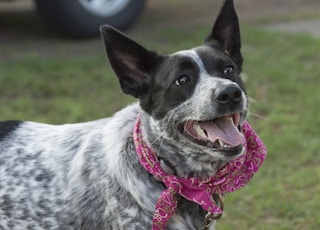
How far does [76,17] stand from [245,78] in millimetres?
2206

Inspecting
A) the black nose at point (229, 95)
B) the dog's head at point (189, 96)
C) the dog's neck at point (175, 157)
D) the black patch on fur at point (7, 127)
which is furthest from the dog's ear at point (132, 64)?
the black patch on fur at point (7, 127)

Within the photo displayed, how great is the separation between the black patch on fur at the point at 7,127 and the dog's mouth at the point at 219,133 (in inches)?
37.9

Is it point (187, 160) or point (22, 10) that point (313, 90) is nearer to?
point (187, 160)

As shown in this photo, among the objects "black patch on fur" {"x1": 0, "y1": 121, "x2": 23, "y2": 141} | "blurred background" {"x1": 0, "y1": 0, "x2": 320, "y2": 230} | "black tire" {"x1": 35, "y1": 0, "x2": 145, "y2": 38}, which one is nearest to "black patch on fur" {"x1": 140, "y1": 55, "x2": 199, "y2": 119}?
"blurred background" {"x1": 0, "y1": 0, "x2": 320, "y2": 230}

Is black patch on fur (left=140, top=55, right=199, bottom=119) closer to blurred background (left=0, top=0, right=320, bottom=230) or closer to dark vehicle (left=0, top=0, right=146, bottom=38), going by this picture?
blurred background (left=0, top=0, right=320, bottom=230)

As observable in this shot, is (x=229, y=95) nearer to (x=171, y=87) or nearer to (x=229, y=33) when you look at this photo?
(x=171, y=87)

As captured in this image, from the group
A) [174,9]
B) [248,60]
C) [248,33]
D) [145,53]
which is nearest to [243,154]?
[145,53]

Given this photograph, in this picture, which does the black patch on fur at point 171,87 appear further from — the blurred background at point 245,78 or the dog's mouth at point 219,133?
the blurred background at point 245,78

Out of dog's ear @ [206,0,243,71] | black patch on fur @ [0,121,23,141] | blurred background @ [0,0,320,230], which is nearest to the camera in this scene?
dog's ear @ [206,0,243,71]

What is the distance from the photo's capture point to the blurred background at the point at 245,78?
4117mm

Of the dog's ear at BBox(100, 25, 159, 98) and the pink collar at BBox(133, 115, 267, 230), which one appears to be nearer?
the pink collar at BBox(133, 115, 267, 230)

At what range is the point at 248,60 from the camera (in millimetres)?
6445

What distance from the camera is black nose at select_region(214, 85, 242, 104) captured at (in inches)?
103

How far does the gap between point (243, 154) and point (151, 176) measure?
1.43ft
